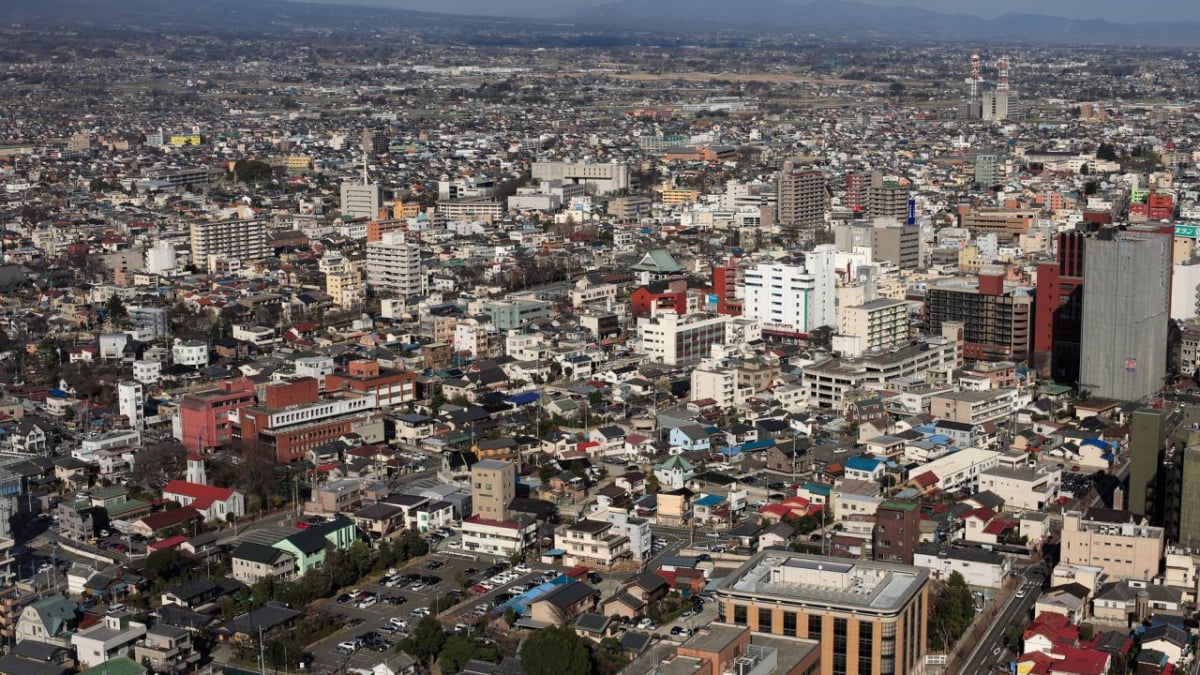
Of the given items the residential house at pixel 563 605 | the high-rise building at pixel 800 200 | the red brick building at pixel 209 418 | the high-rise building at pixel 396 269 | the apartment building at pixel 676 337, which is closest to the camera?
the residential house at pixel 563 605

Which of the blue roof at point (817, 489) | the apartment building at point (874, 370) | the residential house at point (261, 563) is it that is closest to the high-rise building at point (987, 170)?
the apartment building at point (874, 370)

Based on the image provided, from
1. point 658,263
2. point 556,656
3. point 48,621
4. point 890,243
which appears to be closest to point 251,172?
point 658,263

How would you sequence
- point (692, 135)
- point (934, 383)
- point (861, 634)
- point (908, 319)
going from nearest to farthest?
1. point (861, 634)
2. point (934, 383)
3. point (908, 319)
4. point (692, 135)

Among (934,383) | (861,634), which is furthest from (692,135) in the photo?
(861,634)

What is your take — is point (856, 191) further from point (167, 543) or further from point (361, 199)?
point (167, 543)

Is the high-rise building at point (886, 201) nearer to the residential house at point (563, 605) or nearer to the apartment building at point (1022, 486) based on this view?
the apartment building at point (1022, 486)

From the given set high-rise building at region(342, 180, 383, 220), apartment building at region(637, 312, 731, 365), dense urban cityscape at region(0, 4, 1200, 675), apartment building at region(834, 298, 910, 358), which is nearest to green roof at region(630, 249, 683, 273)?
dense urban cityscape at region(0, 4, 1200, 675)

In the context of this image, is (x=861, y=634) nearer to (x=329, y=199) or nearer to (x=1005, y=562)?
(x=1005, y=562)
